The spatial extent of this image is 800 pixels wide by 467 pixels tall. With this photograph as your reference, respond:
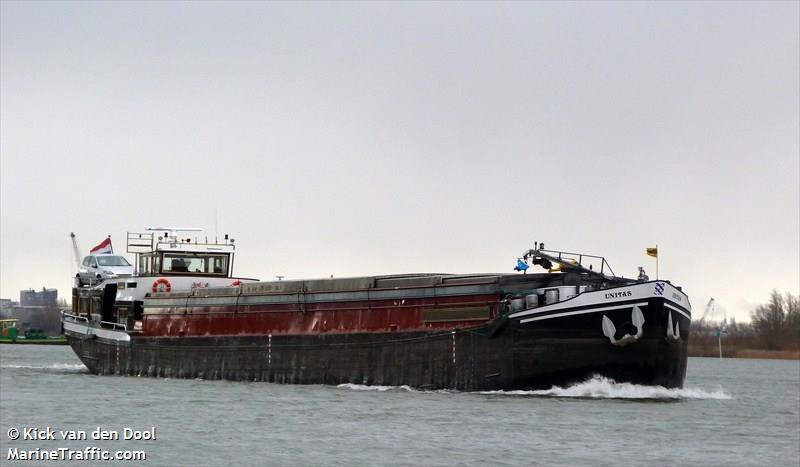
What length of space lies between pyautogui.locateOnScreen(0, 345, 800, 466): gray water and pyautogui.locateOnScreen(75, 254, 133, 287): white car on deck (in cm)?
1951

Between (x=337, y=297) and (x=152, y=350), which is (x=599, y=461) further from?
(x=152, y=350)

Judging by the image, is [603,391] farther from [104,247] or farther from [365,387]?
[104,247]

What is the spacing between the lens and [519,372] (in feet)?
156

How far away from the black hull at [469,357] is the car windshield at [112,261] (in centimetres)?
1398

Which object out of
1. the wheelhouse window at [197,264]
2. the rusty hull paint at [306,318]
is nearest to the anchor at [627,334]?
the rusty hull paint at [306,318]

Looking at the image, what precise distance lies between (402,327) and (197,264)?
21.0 meters

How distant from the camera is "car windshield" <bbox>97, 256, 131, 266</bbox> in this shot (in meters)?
75.6

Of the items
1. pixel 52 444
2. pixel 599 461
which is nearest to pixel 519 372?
pixel 599 461

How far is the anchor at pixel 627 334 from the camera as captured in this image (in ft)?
151

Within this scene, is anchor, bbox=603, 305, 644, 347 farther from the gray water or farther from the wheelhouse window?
the wheelhouse window

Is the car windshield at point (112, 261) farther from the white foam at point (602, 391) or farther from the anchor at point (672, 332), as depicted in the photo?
the anchor at point (672, 332)

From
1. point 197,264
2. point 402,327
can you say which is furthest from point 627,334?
point 197,264

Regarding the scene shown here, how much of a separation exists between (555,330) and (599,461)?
1446 centimetres

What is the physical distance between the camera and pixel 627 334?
46156mm
